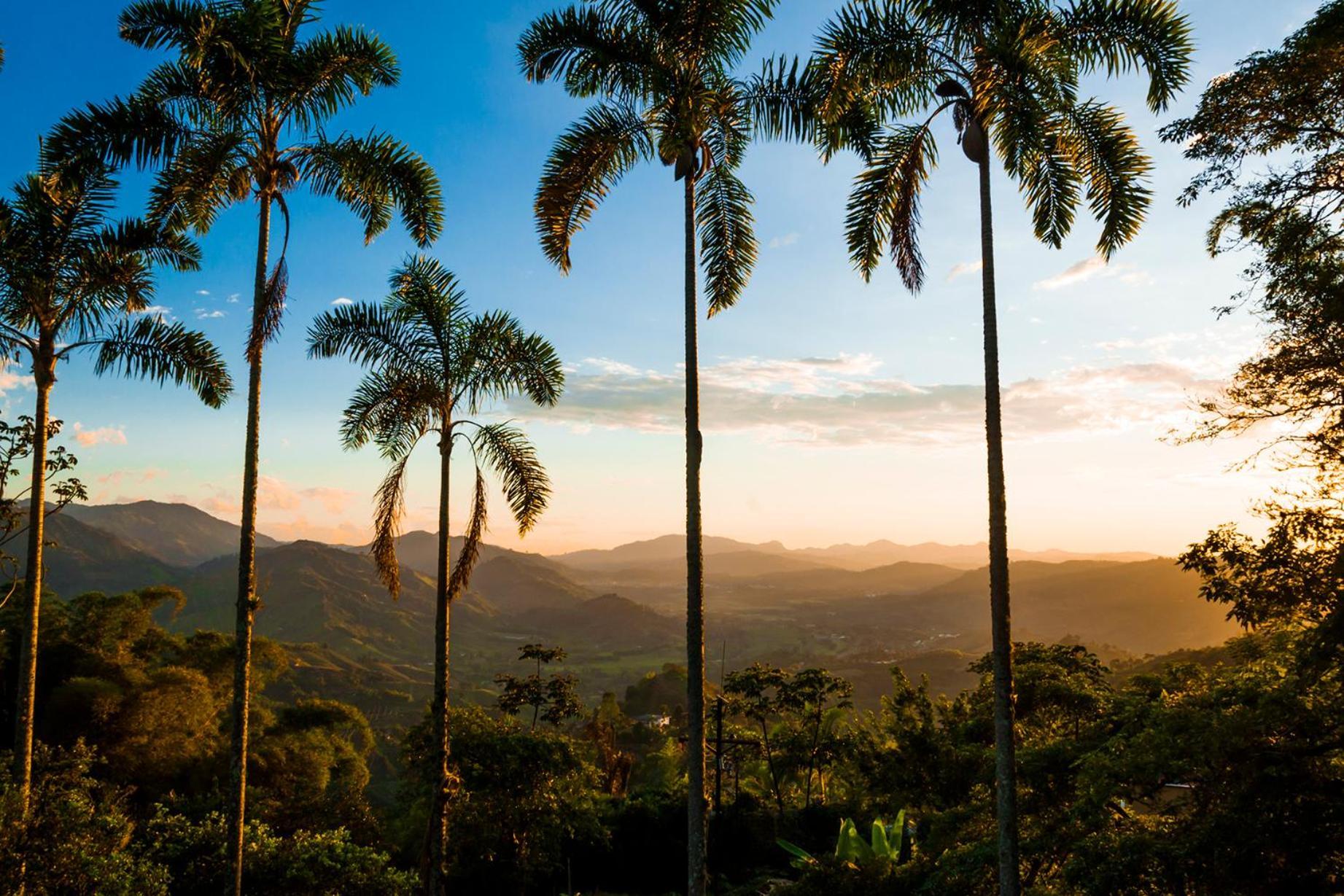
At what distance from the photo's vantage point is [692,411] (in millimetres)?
11125

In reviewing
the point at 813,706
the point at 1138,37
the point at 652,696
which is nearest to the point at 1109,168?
the point at 1138,37

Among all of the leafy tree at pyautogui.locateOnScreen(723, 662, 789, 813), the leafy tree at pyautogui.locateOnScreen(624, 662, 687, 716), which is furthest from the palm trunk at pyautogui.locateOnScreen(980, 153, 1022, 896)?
the leafy tree at pyautogui.locateOnScreen(624, 662, 687, 716)

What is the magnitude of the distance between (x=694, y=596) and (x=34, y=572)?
1135 cm

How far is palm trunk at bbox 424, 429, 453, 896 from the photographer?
40.6 feet

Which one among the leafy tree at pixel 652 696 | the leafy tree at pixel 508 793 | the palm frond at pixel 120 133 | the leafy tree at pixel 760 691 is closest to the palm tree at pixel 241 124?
the palm frond at pixel 120 133

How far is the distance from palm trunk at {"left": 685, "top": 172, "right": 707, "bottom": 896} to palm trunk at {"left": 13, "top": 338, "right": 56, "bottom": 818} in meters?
9.64

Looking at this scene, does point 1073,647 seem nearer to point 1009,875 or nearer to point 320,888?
point 1009,875

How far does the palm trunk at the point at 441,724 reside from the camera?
40.6 feet

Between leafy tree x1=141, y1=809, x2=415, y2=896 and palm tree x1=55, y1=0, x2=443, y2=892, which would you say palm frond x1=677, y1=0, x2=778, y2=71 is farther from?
leafy tree x1=141, y1=809, x2=415, y2=896

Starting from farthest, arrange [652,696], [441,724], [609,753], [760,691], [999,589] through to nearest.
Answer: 1. [652,696]
2. [609,753]
3. [760,691]
4. [441,724]
5. [999,589]

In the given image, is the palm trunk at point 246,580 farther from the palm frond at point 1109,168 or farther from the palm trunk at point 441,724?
the palm frond at point 1109,168

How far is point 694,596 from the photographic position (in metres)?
10.6

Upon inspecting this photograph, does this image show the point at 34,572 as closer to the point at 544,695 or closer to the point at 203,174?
the point at 203,174

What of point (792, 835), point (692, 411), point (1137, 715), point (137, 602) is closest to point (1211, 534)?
point (1137, 715)
